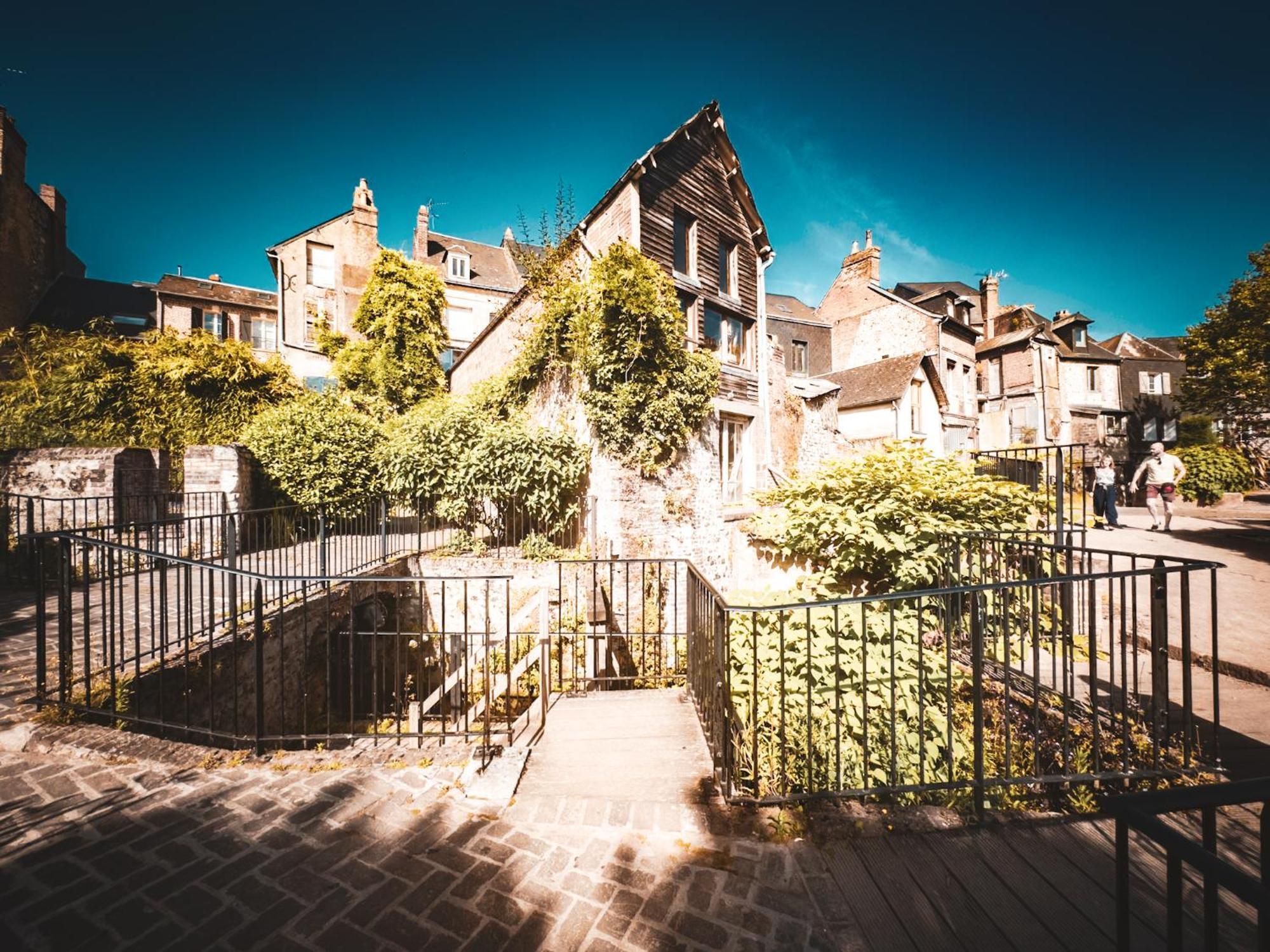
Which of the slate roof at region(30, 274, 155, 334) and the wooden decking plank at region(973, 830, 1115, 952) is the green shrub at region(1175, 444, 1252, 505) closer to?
A: the wooden decking plank at region(973, 830, 1115, 952)

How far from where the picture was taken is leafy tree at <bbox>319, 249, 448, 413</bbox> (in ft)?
56.0

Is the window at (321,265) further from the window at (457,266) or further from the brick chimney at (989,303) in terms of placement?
the brick chimney at (989,303)

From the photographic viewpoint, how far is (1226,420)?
18.7 metres

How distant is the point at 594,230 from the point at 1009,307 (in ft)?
98.5

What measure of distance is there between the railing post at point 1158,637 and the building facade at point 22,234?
124 feet

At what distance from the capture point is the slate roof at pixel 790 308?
29.6 m

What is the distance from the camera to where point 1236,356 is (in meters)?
16.5

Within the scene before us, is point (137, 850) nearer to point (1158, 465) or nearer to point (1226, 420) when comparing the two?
point (1158, 465)

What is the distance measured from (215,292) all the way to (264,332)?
353cm

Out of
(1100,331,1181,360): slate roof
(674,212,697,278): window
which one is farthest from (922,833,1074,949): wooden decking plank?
(1100,331,1181,360): slate roof

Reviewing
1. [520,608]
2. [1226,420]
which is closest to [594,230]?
[520,608]

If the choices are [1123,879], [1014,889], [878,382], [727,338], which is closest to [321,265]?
[727,338]

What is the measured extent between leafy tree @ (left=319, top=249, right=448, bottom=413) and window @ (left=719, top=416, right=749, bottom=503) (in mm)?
10858

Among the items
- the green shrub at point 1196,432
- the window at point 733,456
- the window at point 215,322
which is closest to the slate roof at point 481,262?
the window at point 215,322
